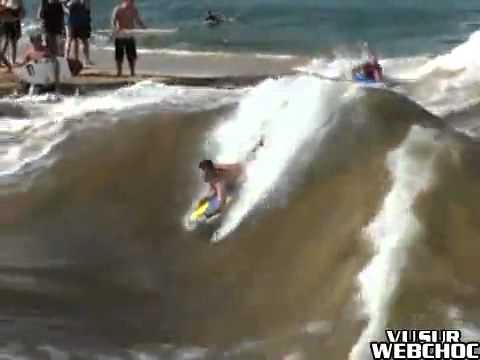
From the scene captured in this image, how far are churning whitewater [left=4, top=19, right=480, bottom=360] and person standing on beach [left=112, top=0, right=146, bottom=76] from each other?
129 inches

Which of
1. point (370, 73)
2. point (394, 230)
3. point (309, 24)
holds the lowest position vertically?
point (394, 230)

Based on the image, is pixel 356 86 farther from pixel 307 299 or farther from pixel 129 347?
pixel 129 347

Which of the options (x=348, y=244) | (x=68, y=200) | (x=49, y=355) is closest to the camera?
(x=49, y=355)

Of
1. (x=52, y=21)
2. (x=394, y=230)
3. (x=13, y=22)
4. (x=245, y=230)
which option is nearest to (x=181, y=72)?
(x=52, y=21)

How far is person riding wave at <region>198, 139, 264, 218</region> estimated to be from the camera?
9477 millimetres

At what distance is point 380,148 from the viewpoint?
941 cm

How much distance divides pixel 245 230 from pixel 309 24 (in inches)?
795

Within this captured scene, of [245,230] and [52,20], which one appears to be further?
[52,20]

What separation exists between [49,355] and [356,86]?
4.69 metres

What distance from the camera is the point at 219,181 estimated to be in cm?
963

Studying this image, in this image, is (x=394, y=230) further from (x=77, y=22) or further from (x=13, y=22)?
(x=13, y=22)

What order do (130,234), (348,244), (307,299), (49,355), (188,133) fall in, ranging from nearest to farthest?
(49,355) → (307,299) → (348,244) → (130,234) → (188,133)

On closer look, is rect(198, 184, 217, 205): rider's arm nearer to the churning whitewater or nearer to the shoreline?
the churning whitewater

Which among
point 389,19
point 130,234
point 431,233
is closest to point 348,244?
point 431,233
